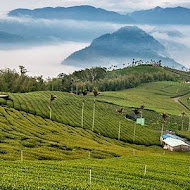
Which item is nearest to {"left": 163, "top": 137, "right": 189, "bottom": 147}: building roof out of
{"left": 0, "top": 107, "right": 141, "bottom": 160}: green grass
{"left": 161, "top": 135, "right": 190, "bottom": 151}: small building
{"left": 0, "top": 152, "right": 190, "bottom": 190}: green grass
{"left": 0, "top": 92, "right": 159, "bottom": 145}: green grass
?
{"left": 161, "top": 135, "right": 190, "bottom": 151}: small building

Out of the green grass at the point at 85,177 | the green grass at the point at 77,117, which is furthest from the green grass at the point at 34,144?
the green grass at the point at 77,117

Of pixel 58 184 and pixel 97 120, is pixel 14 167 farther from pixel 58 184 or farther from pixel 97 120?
pixel 97 120

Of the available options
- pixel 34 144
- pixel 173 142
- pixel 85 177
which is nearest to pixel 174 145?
pixel 173 142

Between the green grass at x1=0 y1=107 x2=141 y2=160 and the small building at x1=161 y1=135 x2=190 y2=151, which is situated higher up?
the green grass at x1=0 y1=107 x2=141 y2=160

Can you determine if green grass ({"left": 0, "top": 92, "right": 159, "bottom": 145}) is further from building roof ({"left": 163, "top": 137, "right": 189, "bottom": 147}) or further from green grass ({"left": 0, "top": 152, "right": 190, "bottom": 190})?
green grass ({"left": 0, "top": 152, "right": 190, "bottom": 190})

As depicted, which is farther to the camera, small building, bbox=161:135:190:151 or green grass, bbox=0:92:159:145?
green grass, bbox=0:92:159:145

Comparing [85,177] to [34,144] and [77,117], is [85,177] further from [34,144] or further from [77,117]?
[77,117]

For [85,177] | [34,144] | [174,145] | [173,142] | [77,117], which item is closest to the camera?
[85,177]

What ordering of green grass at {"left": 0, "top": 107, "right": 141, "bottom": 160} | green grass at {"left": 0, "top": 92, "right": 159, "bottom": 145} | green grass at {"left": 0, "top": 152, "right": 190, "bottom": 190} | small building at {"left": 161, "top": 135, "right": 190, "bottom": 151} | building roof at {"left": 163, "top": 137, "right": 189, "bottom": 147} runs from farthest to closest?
green grass at {"left": 0, "top": 92, "right": 159, "bottom": 145}
building roof at {"left": 163, "top": 137, "right": 189, "bottom": 147}
small building at {"left": 161, "top": 135, "right": 190, "bottom": 151}
green grass at {"left": 0, "top": 107, "right": 141, "bottom": 160}
green grass at {"left": 0, "top": 152, "right": 190, "bottom": 190}

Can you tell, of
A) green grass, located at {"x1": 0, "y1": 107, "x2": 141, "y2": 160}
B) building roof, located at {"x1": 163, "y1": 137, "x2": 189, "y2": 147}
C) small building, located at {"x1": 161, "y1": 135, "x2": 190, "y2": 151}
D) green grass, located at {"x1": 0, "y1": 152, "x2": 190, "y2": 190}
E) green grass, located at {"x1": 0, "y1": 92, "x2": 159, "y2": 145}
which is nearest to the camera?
green grass, located at {"x1": 0, "y1": 152, "x2": 190, "y2": 190}

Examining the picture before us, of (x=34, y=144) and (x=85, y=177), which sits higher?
(x=85, y=177)

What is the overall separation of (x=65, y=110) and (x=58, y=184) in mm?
106024

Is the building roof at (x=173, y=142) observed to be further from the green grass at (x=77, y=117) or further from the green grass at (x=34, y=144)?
the green grass at (x=34, y=144)

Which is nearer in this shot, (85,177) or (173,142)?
(85,177)
